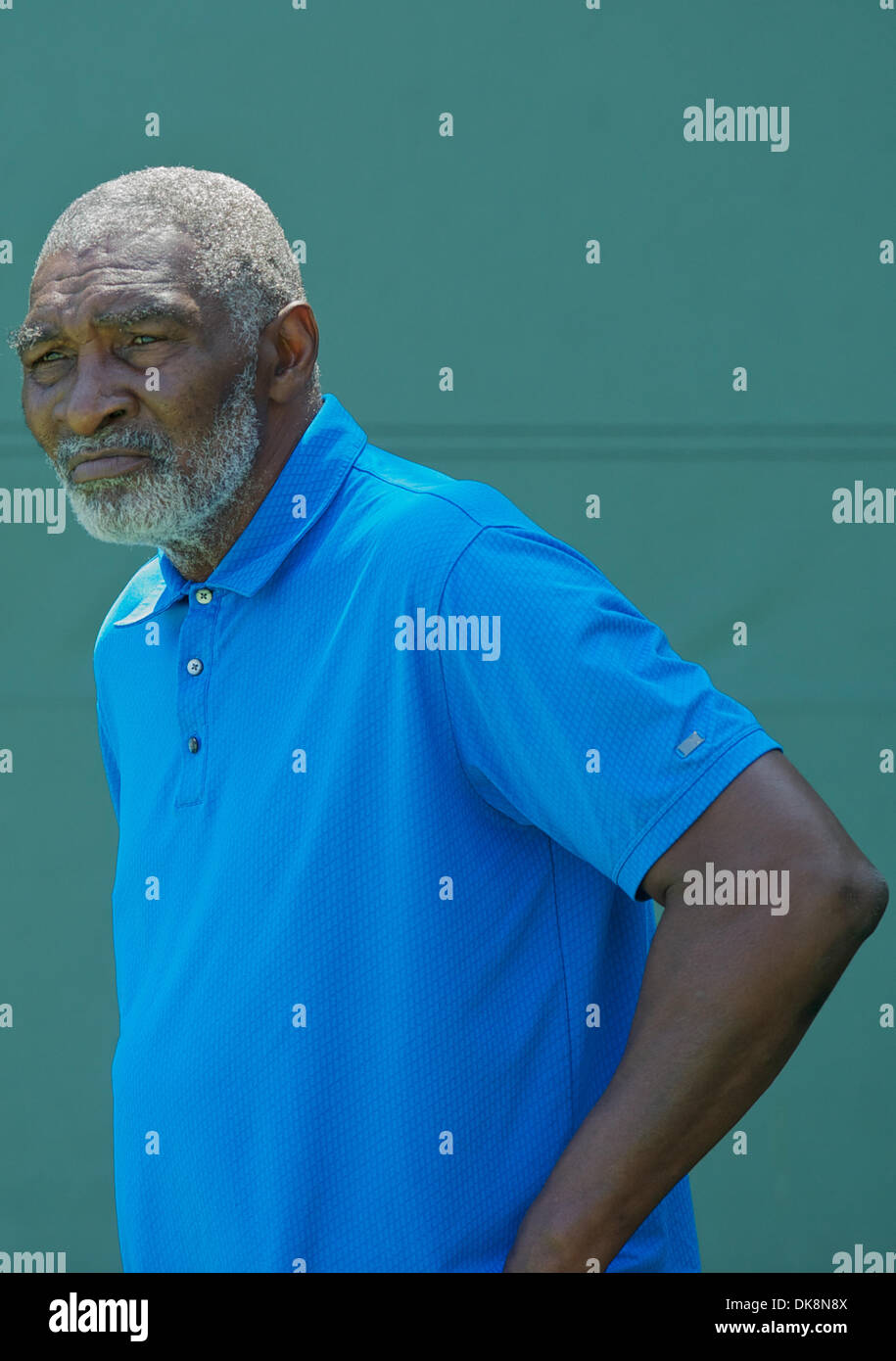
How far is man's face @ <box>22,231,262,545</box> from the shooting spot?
1383mm

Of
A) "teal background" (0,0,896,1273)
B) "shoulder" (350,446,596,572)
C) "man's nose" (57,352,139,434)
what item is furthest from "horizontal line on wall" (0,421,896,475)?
"shoulder" (350,446,596,572)

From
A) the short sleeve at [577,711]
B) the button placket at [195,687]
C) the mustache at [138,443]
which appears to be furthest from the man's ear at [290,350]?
the short sleeve at [577,711]

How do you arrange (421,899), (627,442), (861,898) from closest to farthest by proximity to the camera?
1. (861,898)
2. (421,899)
3. (627,442)

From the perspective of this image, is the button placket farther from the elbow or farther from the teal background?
the teal background

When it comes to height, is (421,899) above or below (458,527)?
below

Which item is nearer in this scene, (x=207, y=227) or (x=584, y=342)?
(x=207, y=227)

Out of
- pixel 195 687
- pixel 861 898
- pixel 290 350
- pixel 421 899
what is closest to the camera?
pixel 861 898

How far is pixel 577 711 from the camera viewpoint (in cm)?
110

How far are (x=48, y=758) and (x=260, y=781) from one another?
179 cm

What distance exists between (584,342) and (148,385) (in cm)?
168

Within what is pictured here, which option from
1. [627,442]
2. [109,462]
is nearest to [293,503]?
[109,462]

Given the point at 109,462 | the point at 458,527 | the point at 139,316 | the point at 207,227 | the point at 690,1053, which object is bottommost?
the point at 690,1053

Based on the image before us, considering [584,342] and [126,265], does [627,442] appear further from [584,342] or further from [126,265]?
[126,265]
